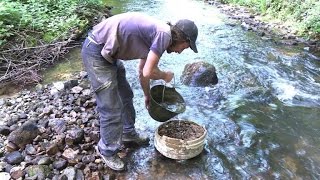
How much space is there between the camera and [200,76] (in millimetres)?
6258

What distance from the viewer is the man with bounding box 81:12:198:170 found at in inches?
123

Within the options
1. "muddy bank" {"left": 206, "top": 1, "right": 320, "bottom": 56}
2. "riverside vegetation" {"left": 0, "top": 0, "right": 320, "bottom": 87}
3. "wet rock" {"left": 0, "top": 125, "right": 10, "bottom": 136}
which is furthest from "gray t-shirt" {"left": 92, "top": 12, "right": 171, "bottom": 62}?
"muddy bank" {"left": 206, "top": 1, "right": 320, "bottom": 56}

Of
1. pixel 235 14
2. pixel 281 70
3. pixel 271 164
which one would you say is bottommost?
pixel 235 14

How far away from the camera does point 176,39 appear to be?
10.4 feet

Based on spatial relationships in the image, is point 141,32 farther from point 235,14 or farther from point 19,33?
point 235,14

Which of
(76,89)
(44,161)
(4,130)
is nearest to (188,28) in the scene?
(44,161)

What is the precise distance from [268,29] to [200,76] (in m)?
4.56

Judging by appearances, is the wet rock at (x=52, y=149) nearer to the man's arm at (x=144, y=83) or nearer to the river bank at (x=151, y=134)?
the river bank at (x=151, y=134)

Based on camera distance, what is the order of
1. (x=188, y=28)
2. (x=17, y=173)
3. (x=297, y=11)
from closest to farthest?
(x=188, y=28)
(x=17, y=173)
(x=297, y=11)

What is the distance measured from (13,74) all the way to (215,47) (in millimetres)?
4592

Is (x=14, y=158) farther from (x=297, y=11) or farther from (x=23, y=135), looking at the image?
(x=297, y=11)


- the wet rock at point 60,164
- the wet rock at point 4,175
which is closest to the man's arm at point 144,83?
the wet rock at point 60,164

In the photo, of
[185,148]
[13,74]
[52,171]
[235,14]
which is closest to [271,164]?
[185,148]

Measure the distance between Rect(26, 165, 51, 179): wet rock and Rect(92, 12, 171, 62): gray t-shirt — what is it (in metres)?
1.33
